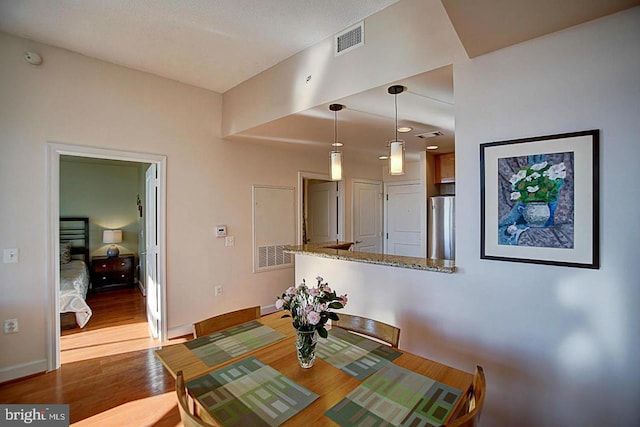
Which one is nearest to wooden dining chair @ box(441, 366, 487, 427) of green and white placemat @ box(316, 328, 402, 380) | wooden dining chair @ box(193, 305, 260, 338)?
green and white placemat @ box(316, 328, 402, 380)

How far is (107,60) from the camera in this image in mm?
3021

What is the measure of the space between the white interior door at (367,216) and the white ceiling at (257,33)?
2120mm

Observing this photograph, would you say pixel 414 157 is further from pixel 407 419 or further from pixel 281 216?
pixel 407 419

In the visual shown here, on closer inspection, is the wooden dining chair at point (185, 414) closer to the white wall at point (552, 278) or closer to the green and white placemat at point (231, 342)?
the green and white placemat at point (231, 342)

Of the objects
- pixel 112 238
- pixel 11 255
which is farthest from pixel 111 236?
pixel 11 255

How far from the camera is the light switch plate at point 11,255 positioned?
8.45ft

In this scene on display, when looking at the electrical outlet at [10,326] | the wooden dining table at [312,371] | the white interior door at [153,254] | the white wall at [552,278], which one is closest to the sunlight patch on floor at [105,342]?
the white interior door at [153,254]

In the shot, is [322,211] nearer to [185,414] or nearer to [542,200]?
[542,200]

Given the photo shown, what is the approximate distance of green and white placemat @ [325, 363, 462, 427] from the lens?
1027mm

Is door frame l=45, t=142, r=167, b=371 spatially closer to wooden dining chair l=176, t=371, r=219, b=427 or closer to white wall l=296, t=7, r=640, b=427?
wooden dining chair l=176, t=371, r=219, b=427

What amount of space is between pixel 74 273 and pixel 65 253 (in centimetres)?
121

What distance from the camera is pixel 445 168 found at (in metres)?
4.52

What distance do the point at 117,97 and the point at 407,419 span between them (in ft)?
12.0

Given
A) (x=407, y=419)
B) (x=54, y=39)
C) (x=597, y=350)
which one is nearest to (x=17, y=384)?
(x=54, y=39)
